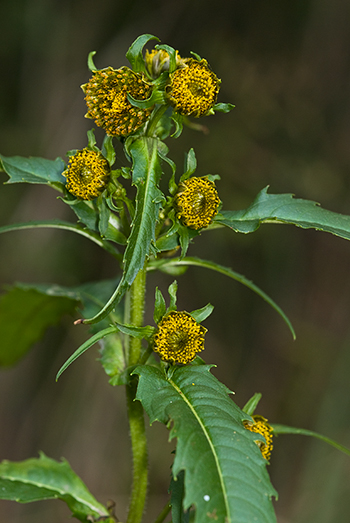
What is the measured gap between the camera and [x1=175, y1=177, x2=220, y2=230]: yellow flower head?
1.56 m

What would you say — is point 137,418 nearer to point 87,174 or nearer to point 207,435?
point 207,435

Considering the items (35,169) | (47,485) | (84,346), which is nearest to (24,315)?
(47,485)

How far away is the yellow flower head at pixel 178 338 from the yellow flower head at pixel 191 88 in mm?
629

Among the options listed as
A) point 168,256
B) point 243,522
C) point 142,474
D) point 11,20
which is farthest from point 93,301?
point 11,20

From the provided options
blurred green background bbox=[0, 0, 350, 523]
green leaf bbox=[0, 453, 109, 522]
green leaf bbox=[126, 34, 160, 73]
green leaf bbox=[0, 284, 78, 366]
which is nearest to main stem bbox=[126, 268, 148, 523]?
green leaf bbox=[0, 453, 109, 522]

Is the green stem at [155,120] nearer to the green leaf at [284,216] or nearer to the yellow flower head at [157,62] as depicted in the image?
the yellow flower head at [157,62]

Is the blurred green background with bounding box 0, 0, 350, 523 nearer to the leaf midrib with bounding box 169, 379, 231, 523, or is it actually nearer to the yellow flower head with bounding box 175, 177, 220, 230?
the yellow flower head with bounding box 175, 177, 220, 230

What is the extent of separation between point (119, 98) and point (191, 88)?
0.22 metres

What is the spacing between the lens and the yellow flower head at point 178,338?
59.1 inches

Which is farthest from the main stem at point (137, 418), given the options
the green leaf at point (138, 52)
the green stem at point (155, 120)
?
the green leaf at point (138, 52)

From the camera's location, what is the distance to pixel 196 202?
61.3 inches

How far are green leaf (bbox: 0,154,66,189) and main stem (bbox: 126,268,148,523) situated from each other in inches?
18.4

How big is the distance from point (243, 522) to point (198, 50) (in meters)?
5.31

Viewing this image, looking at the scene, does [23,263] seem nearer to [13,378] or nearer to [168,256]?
[13,378]
